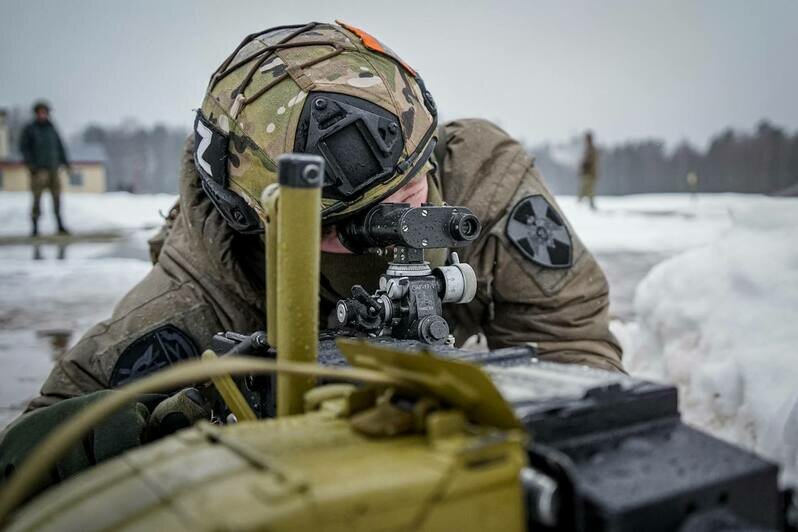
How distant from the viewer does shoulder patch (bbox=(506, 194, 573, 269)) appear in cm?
255

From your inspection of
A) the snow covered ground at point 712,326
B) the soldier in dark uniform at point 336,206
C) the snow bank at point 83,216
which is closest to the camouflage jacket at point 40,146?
the snow bank at point 83,216

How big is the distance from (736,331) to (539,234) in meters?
0.99

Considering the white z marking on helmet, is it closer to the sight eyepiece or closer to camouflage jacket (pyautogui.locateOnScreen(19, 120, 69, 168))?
the sight eyepiece

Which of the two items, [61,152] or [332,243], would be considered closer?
[332,243]

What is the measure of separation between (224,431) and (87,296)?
5700mm

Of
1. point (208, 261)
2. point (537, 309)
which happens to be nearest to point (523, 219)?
point (537, 309)

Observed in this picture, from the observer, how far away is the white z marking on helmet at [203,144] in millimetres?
2238

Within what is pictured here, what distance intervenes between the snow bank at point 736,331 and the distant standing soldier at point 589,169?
12.3m

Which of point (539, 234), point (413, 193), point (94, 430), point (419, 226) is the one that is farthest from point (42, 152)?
point (419, 226)

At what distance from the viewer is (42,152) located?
35.1ft

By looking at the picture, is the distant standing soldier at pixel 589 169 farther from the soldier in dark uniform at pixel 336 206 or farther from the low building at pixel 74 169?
the low building at pixel 74 169

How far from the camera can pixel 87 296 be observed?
20.4 feet

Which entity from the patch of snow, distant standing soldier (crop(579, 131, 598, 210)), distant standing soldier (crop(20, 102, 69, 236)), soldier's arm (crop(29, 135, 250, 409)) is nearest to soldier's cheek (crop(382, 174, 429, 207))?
soldier's arm (crop(29, 135, 250, 409))

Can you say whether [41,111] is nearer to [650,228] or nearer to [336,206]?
[650,228]
